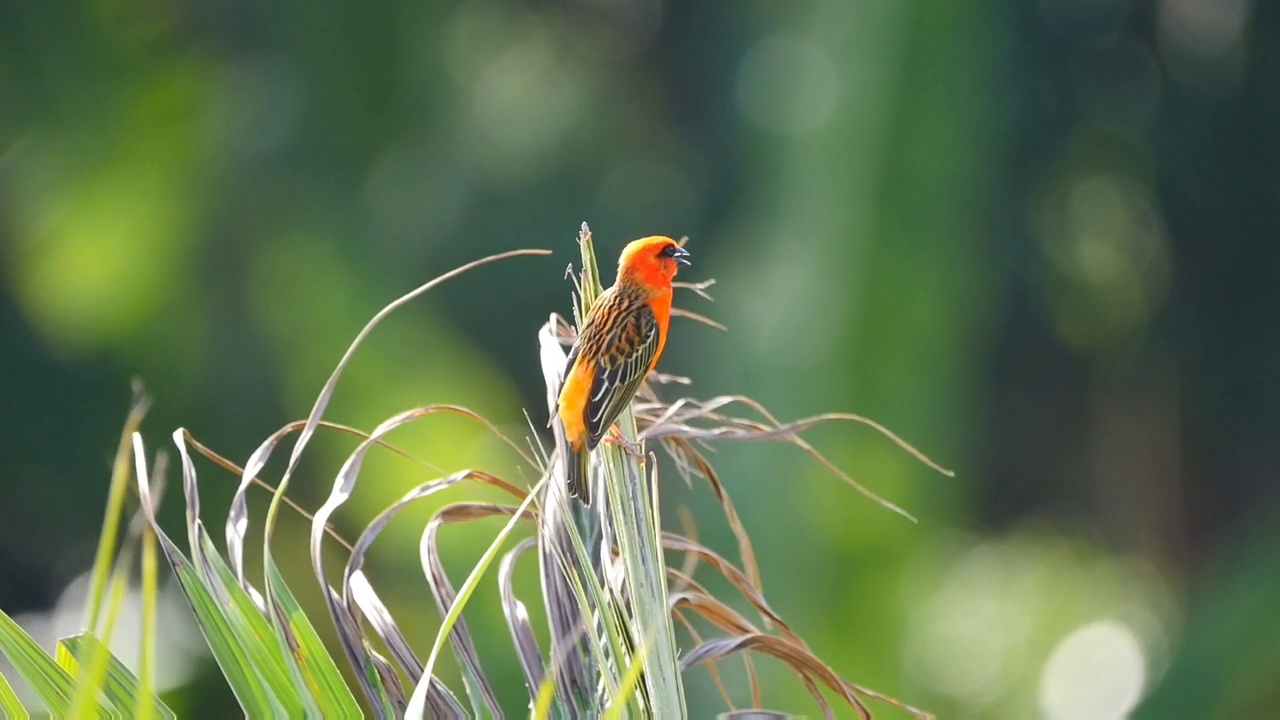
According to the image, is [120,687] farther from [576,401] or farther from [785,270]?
[785,270]

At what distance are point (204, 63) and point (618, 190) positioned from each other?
12.8 feet

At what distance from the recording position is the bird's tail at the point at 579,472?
195cm

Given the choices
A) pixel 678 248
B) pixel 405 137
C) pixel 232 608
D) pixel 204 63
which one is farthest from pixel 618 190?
pixel 232 608

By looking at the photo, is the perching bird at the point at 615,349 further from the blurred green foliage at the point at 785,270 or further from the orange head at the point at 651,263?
the blurred green foliage at the point at 785,270

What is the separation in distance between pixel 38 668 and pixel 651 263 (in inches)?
62.3

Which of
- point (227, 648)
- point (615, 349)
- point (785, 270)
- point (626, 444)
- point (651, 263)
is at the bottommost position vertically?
point (227, 648)

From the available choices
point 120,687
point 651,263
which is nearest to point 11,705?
point 120,687

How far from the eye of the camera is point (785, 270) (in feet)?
18.8

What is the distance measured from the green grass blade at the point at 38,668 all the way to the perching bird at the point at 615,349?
2.40ft

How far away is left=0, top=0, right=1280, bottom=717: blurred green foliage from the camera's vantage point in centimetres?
564

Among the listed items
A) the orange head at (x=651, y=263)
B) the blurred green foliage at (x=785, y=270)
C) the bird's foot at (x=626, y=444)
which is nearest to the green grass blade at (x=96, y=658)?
the bird's foot at (x=626, y=444)

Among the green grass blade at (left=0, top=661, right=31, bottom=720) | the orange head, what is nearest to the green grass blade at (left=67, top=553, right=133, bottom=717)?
the green grass blade at (left=0, top=661, right=31, bottom=720)

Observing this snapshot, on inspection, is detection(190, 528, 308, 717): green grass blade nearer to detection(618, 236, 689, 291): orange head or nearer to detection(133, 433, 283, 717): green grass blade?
detection(133, 433, 283, 717): green grass blade

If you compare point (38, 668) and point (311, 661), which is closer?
point (38, 668)
